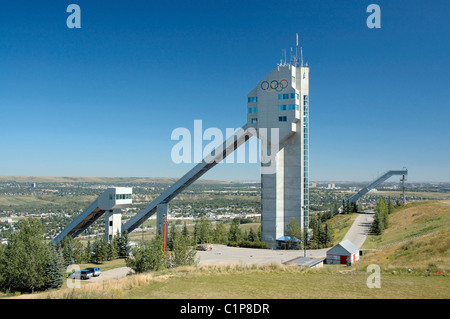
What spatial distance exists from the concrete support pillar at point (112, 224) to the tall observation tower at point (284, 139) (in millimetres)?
27120

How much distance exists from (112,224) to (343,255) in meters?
39.7

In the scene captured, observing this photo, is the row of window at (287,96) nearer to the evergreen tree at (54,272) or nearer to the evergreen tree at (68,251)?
the evergreen tree at (68,251)

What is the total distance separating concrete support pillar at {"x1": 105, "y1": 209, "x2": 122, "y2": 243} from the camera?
217 ft

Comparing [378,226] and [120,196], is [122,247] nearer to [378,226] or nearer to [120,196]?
[120,196]

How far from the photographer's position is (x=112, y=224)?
6656 cm

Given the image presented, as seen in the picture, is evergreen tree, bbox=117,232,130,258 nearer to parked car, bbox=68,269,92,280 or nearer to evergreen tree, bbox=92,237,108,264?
evergreen tree, bbox=92,237,108,264

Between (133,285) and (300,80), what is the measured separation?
179 feet

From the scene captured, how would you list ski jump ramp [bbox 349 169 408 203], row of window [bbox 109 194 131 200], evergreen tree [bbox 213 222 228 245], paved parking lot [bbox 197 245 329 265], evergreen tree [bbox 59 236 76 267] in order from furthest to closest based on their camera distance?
ski jump ramp [bbox 349 169 408 203], evergreen tree [bbox 213 222 228 245], row of window [bbox 109 194 131 200], evergreen tree [bbox 59 236 76 267], paved parking lot [bbox 197 245 329 265]

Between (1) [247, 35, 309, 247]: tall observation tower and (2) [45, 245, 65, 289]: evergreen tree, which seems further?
(1) [247, 35, 309, 247]: tall observation tower

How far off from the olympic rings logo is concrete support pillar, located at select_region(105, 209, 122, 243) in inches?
1379

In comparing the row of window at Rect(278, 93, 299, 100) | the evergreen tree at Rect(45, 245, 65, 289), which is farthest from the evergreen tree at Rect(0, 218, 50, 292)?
the row of window at Rect(278, 93, 299, 100)

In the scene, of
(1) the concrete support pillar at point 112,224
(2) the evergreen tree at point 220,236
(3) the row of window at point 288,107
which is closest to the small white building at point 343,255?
(3) the row of window at point 288,107
